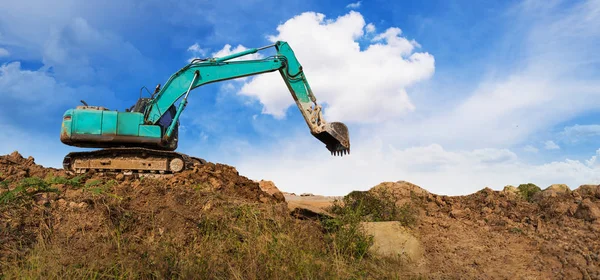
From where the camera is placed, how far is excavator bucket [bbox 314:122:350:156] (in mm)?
12664

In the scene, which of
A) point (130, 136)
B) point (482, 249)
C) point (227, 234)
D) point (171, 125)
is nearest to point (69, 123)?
point (130, 136)

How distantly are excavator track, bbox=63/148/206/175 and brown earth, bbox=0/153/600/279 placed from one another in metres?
2.53

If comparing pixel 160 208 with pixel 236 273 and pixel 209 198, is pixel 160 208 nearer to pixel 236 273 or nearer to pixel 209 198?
A: pixel 209 198

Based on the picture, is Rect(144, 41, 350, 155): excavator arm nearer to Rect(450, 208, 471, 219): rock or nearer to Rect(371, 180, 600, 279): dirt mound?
Rect(371, 180, 600, 279): dirt mound

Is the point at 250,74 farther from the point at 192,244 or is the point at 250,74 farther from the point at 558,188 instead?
the point at 558,188

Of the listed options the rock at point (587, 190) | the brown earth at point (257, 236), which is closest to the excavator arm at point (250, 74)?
the brown earth at point (257, 236)

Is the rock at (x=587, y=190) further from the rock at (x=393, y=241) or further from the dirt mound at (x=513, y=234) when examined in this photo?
the rock at (x=393, y=241)

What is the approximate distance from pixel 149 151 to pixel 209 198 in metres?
4.94

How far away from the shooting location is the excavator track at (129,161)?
39.8ft

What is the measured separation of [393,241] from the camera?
763cm

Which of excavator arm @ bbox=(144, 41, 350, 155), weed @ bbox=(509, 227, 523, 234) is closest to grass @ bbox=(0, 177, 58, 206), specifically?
excavator arm @ bbox=(144, 41, 350, 155)

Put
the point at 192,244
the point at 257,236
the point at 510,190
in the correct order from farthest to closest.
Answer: the point at 510,190, the point at 192,244, the point at 257,236

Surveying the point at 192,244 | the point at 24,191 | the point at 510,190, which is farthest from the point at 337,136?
the point at 24,191

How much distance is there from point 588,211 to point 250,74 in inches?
348
